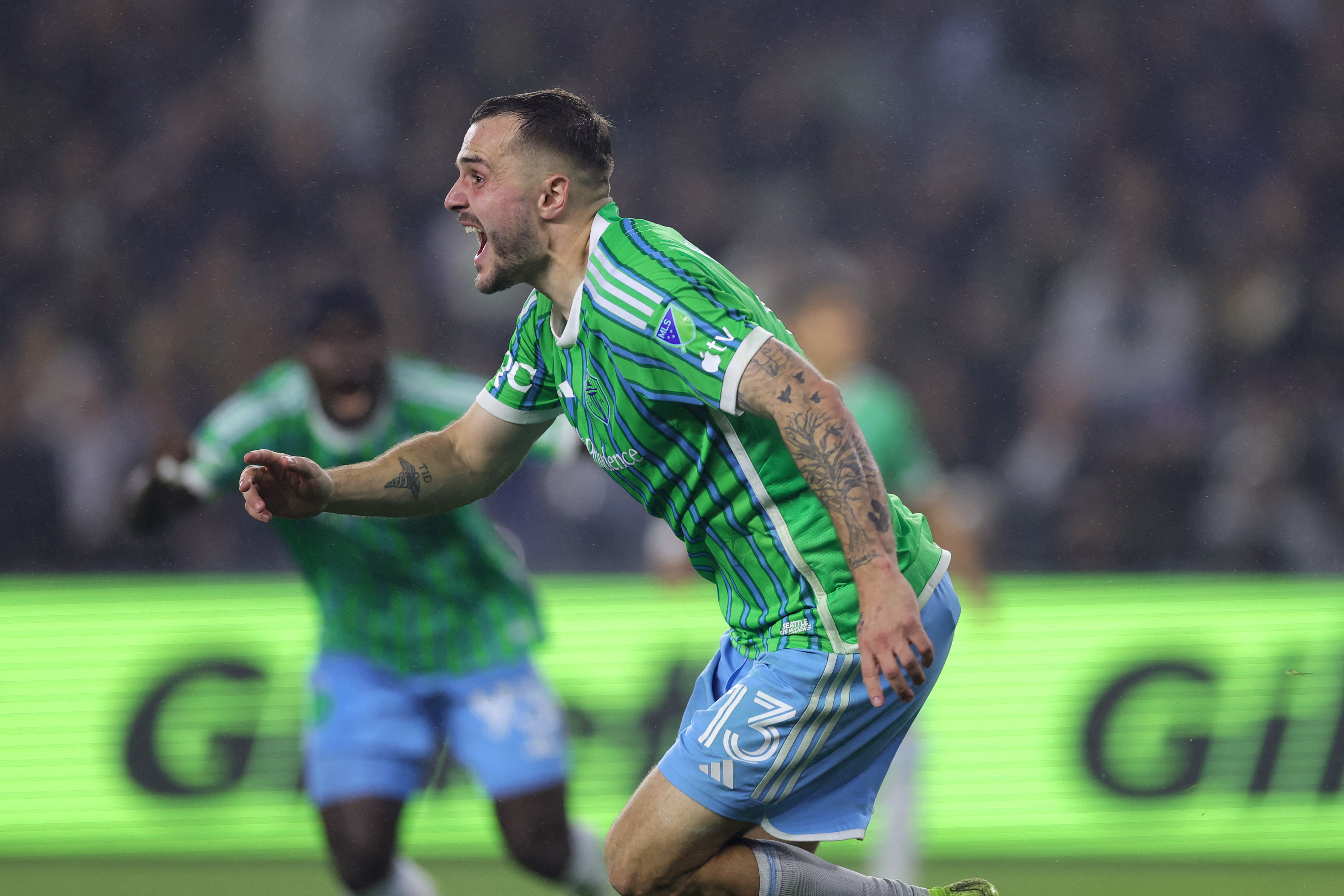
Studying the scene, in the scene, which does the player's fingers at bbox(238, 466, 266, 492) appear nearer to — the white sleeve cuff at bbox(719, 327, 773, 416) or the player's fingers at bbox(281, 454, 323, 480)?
the player's fingers at bbox(281, 454, 323, 480)

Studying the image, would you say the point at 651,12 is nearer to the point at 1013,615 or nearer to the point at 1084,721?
the point at 1013,615

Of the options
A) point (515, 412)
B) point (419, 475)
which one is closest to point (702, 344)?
point (515, 412)

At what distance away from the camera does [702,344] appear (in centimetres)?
221

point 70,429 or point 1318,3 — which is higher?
point 1318,3

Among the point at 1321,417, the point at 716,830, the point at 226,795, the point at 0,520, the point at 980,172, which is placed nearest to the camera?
the point at 716,830

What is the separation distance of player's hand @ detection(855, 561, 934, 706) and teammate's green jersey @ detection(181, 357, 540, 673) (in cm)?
176

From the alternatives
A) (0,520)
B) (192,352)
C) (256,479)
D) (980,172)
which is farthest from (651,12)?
(256,479)

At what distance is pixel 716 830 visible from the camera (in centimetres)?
245

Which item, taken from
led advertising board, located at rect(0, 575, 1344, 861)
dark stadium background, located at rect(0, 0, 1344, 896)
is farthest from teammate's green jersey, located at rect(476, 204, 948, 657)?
dark stadium background, located at rect(0, 0, 1344, 896)

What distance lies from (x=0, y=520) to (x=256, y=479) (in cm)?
347

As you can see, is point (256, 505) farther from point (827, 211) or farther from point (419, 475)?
point (827, 211)

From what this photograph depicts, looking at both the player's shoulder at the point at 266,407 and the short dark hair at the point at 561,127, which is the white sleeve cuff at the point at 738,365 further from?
the player's shoulder at the point at 266,407

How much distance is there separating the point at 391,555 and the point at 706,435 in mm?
1491

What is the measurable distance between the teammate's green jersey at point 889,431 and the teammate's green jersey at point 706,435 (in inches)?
81.8
